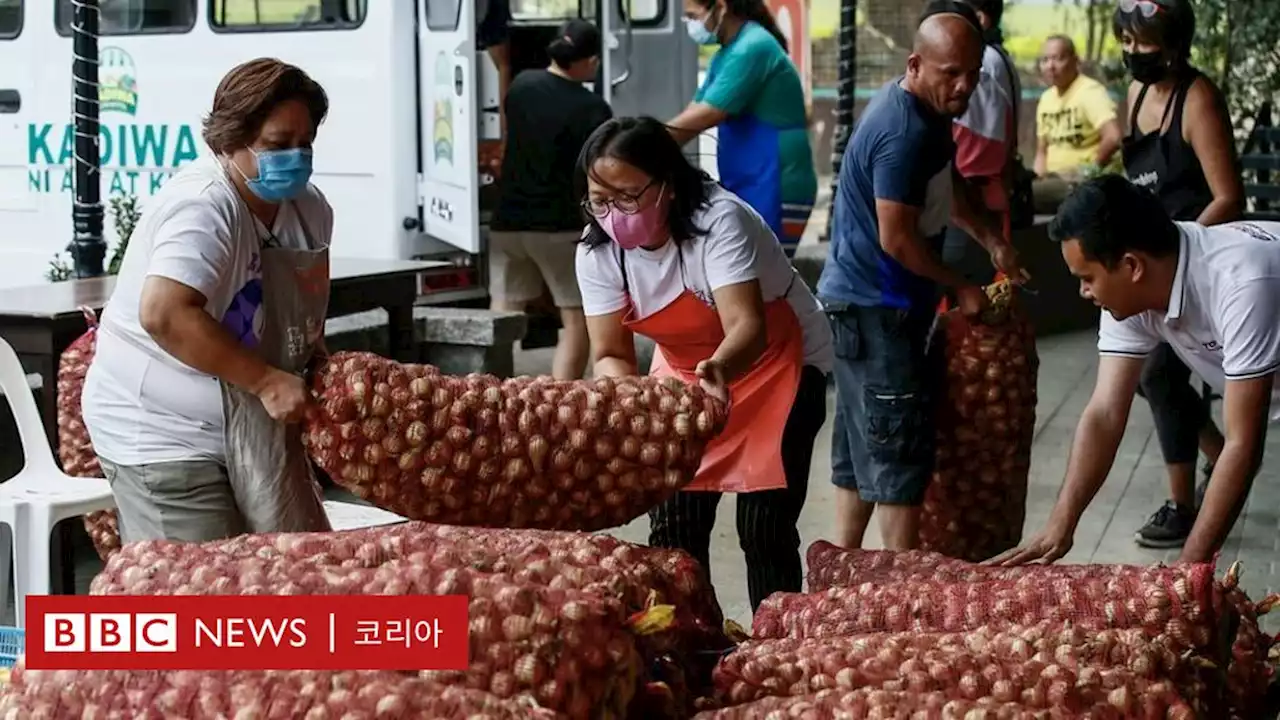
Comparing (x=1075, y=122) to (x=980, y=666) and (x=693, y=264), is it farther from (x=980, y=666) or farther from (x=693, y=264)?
(x=980, y=666)

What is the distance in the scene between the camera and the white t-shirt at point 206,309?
3.10 metres

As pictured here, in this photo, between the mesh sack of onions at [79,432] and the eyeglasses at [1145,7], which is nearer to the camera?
the mesh sack of onions at [79,432]

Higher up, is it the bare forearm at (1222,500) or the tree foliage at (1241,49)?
the tree foliage at (1241,49)

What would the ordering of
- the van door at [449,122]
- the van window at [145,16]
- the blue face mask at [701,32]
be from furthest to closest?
the van window at [145,16]
the van door at [449,122]
the blue face mask at [701,32]

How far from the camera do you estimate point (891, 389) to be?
15.6 ft

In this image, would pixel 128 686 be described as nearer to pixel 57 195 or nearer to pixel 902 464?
pixel 902 464

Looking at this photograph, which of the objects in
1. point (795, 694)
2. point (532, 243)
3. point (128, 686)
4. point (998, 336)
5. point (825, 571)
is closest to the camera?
point (128, 686)

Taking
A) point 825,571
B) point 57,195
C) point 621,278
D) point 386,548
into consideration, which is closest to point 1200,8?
point 57,195

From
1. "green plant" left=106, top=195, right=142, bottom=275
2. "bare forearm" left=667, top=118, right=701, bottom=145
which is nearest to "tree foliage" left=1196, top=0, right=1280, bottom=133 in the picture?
"bare forearm" left=667, top=118, right=701, bottom=145

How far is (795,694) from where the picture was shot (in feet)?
5.94

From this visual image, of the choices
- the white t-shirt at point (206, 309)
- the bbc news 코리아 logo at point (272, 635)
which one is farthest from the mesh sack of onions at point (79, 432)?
the bbc news 코리아 logo at point (272, 635)

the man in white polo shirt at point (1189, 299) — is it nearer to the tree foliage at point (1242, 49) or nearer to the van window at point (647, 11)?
the van window at point (647, 11)

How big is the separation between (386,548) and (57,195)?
25.5 feet

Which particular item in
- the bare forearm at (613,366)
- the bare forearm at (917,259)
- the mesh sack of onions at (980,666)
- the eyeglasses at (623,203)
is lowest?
the mesh sack of onions at (980,666)
